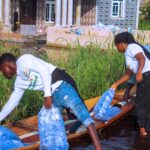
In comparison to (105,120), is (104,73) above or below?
above

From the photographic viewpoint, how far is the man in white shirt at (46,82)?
16.7 ft

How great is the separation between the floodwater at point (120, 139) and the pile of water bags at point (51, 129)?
1194mm

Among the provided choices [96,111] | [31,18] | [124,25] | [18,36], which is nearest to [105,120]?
[96,111]

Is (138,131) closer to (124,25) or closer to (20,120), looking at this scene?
(20,120)

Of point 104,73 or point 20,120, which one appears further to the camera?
point 104,73

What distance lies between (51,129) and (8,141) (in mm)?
730

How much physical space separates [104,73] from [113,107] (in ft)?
3.74

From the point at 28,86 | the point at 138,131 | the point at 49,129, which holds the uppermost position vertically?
the point at 28,86

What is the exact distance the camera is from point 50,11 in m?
27.7

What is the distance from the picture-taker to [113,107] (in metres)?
7.74

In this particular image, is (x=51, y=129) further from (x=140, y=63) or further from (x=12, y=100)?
(x=140, y=63)

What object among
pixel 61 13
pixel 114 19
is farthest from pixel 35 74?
pixel 114 19

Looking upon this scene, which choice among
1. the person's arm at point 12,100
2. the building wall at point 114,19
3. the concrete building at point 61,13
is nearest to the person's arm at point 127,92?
the person's arm at point 12,100

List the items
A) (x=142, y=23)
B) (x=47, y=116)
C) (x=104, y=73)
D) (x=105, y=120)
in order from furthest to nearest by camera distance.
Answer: (x=142, y=23) < (x=104, y=73) < (x=105, y=120) < (x=47, y=116)
